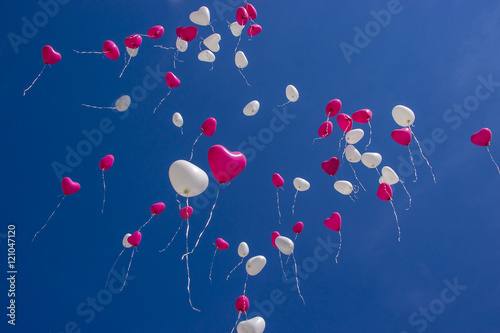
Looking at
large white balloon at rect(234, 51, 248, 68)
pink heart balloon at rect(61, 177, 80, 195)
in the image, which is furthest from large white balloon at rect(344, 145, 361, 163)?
pink heart balloon at rect(61, 177, 80, 195)

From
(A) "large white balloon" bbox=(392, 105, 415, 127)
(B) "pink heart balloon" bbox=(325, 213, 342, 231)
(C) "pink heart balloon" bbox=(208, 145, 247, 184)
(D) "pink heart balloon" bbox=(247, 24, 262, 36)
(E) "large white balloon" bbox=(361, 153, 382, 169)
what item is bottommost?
(B) "pink heart balloon" bbox=(325, 213, 342, 231)

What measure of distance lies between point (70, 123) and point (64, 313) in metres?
2.81

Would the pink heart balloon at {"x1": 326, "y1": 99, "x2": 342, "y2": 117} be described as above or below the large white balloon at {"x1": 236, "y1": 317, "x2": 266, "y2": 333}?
above

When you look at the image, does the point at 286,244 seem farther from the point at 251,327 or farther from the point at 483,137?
the point at 483,137

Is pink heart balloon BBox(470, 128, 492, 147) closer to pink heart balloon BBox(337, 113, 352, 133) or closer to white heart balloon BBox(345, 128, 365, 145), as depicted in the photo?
white heart balloon BBox(345, 128, 365, 145)

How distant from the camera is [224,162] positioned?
2885 millimetres

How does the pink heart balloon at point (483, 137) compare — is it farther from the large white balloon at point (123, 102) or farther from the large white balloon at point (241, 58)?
the large white balloon at point (123, 102)

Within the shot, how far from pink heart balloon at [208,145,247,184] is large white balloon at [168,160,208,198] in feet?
0.47

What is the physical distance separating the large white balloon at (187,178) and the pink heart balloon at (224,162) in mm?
143

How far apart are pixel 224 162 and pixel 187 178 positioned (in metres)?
0.34

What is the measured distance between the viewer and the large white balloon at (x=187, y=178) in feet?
9.36

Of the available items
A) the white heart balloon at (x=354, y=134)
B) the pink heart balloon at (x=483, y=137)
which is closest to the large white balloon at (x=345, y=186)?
the white heart balloon at (x=354, y=134)

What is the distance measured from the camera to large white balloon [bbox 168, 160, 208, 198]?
2852 millimetres

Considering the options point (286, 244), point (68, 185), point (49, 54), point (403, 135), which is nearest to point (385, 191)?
point (403, 135)
